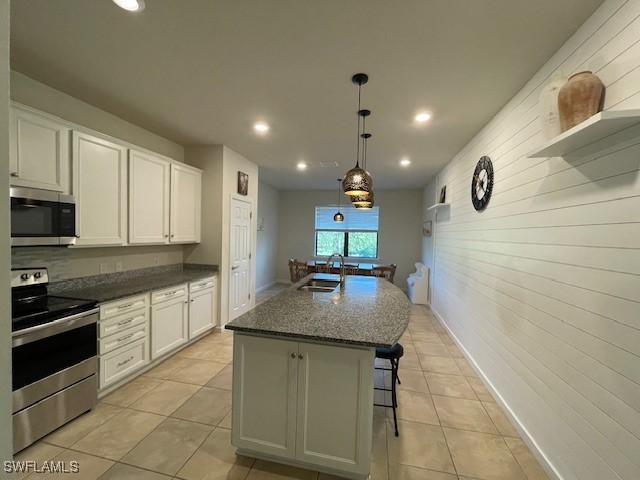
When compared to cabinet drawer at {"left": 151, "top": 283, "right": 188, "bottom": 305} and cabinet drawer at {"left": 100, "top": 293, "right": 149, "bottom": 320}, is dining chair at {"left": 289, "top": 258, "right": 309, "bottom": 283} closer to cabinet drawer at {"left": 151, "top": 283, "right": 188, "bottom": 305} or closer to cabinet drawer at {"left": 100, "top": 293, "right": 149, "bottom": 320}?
cabinet drawer at {"left": 151, "top": 283, "right": 188, "bottom": 305}

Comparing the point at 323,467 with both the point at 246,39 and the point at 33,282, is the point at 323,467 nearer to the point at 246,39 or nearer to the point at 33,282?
the point at 33,282

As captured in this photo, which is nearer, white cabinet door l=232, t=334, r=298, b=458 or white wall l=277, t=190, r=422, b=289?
white cabinet door l=232, t=334, r=298, b=458

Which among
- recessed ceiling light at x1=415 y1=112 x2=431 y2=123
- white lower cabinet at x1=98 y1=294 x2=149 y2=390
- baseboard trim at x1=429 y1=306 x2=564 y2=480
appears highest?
recessed ceiling light at x1=415 y1=112 x2=431 y2=123

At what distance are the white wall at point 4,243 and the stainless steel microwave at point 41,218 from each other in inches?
73.5

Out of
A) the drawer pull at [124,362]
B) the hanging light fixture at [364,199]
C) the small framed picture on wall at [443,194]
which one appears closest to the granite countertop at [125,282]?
the drawer pull at [124,362]

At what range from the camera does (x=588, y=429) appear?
1513mm

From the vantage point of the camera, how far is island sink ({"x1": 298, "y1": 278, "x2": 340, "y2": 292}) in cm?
302

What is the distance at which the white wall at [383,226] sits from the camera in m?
7.43

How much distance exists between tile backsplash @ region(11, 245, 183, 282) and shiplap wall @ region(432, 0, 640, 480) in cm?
387

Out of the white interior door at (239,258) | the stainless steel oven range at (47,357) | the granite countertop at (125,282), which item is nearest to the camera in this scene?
the stainless steel oven range at (47,357)

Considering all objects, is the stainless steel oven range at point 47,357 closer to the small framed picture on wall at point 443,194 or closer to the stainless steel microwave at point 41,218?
the stainless steel microwave at point 41,218

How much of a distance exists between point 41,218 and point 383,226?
666 cm

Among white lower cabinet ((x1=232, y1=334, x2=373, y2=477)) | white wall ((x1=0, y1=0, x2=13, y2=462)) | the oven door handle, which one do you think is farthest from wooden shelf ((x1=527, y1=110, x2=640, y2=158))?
the oven door handle

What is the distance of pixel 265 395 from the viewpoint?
175 cm
